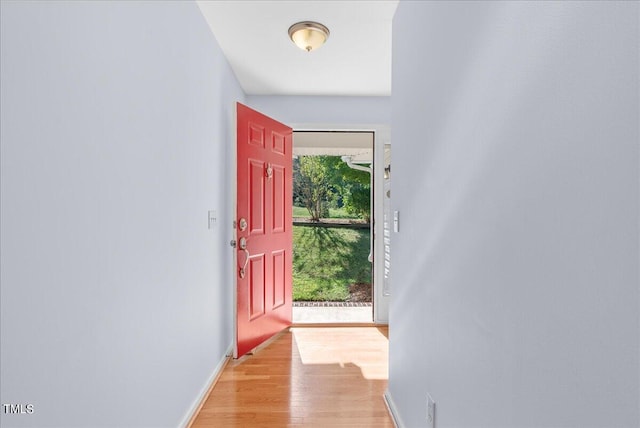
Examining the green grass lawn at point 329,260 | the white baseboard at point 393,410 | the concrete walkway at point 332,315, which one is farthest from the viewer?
the green grass lawn at point 329,260

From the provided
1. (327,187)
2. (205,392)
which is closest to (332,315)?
(205,392)

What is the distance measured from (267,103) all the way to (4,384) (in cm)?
304

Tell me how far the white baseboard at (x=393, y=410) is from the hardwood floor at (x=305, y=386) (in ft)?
0.11

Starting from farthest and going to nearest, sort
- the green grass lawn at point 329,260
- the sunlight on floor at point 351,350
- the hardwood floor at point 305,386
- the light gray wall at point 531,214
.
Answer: the green grass lawn at point 329,260, the sunlight on floor at point 351,350, the hardwood floor at point 305,386, the light gray wall at point 531,214

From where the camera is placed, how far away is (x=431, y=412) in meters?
1.30

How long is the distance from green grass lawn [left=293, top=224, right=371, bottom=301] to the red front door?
2454 mm

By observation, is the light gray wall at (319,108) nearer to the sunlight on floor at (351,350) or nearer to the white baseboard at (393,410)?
the sunlight on floor at (351,350)

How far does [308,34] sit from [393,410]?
7.50 feet

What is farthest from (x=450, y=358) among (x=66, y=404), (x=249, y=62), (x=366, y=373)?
(x=249, y=62)

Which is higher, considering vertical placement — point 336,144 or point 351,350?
point 336,144

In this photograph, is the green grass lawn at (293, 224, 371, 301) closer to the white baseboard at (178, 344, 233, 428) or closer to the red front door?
the red front door

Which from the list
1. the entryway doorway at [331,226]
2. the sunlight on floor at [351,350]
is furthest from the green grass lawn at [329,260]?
the sunlight on floor at [351,350]

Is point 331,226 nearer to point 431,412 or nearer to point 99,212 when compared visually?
point 431,412

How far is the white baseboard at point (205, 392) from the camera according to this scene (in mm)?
1855
